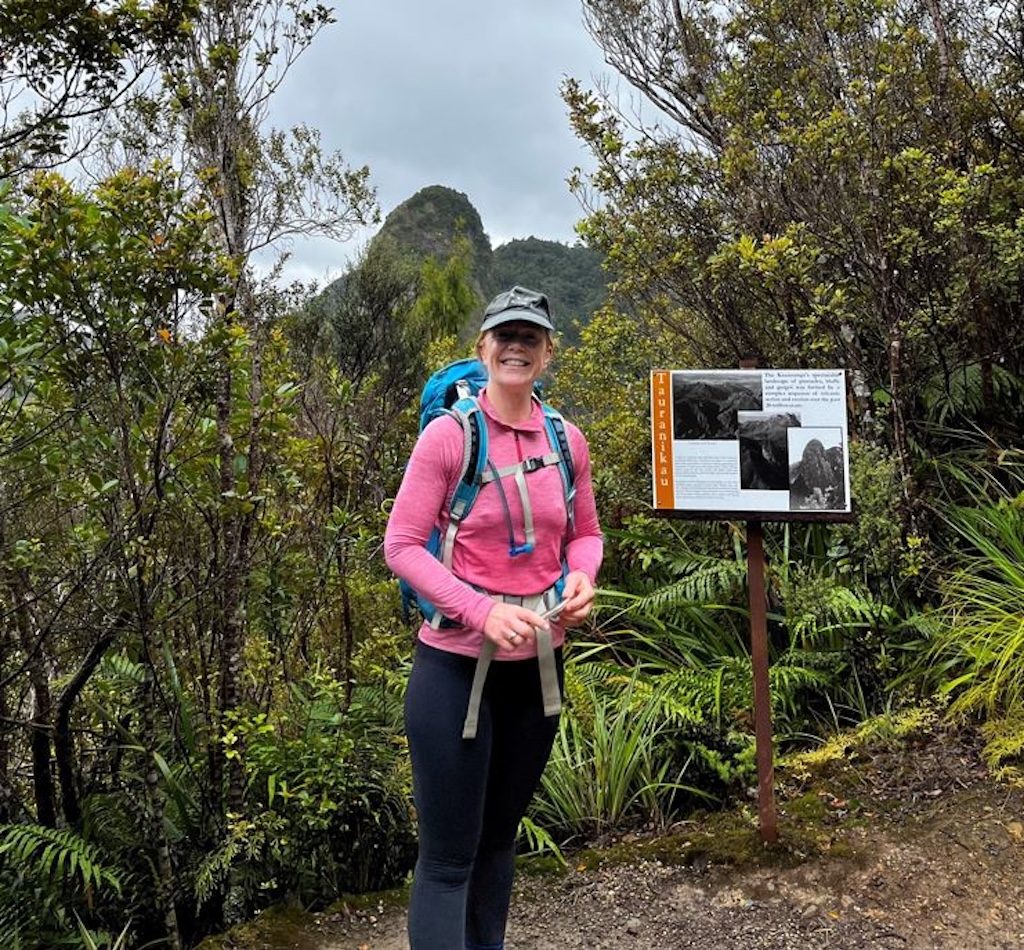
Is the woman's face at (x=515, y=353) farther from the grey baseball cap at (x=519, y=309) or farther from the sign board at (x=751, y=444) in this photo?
the sign board at (x=751, y=444)

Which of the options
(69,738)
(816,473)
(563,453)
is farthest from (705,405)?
(69,738)

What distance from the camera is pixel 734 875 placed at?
2932 millimetres

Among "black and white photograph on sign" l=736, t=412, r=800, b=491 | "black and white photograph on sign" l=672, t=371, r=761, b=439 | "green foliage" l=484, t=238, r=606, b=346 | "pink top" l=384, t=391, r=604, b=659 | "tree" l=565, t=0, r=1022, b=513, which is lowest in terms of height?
"pink top" l=384, t=391, r=604, b=659

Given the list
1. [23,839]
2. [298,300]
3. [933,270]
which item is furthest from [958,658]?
[298,300]

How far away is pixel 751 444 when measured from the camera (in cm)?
311

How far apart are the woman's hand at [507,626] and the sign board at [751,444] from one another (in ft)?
4.80

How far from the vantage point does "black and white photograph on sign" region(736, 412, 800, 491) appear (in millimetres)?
3076

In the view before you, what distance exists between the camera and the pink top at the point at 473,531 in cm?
178

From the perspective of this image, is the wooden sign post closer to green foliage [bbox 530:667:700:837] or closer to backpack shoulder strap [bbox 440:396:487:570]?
green foliage [bbox 530:667:700:837]

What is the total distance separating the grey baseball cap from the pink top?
196mm

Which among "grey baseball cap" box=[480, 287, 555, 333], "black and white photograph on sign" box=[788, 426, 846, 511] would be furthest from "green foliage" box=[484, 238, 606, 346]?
"grey baseball cap" box=[480, 287, 555, 333]

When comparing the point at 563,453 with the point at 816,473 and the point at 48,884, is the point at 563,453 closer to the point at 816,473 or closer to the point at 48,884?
the point at 816,473

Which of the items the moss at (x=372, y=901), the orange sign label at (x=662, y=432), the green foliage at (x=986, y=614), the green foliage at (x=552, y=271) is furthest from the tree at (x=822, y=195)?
the green foliage at (x=552, y=271)

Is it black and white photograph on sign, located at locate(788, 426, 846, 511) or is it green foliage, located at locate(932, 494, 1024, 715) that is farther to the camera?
green foliage, located at locate(932, 494, 1024, 715)
